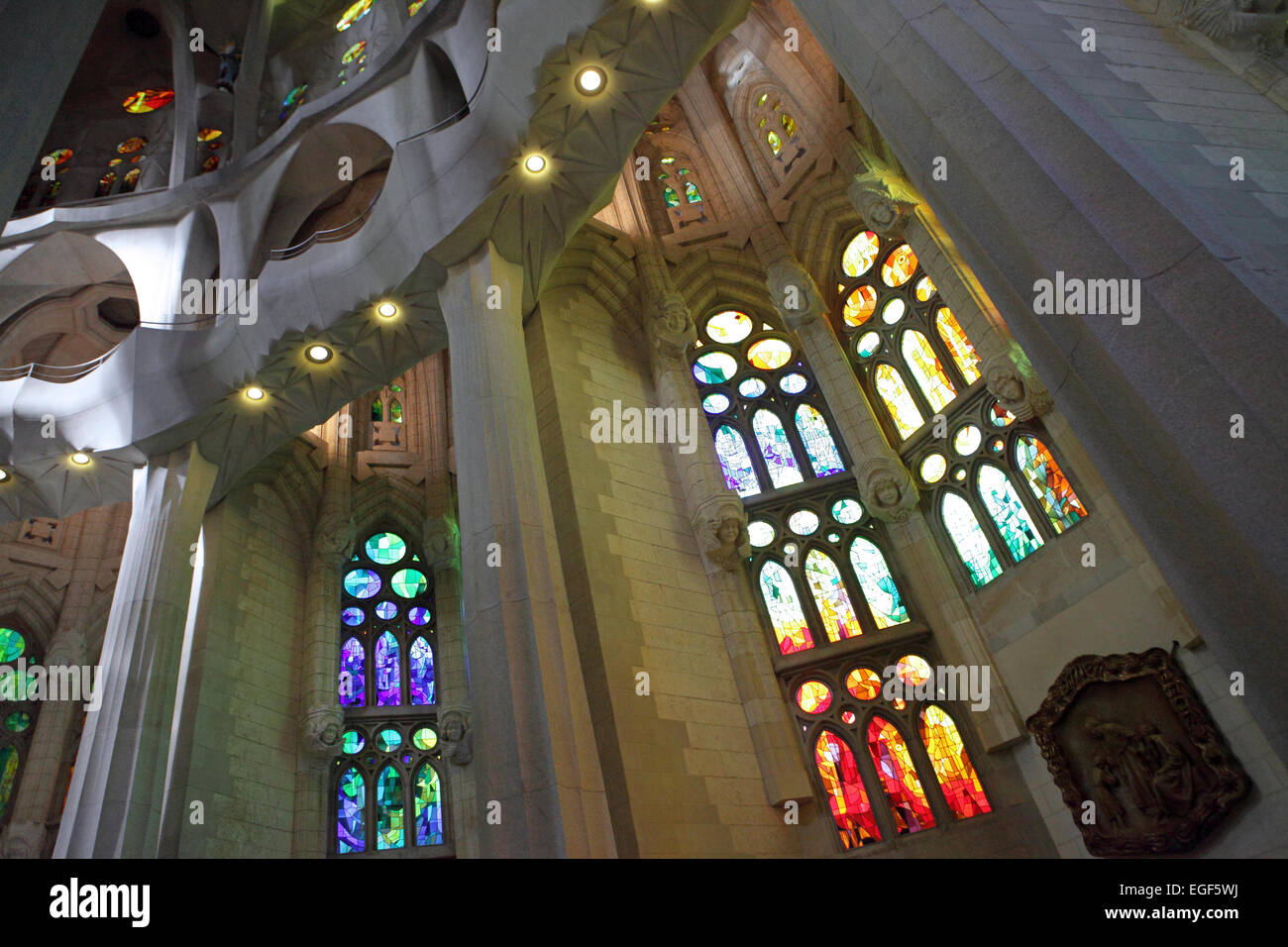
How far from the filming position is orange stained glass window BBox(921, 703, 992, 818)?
1023cm

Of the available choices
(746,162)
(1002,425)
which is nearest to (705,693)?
(1002,425)

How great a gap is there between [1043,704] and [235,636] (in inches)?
456

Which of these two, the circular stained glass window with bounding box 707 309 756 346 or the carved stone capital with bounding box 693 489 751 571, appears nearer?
the carved stone capital with bounding box 693 489 751 571

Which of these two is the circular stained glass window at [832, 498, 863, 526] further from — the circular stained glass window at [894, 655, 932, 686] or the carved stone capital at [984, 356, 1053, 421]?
the carved stone capital at [984, 356, 1053, 421]

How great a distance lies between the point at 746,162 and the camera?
15578mm

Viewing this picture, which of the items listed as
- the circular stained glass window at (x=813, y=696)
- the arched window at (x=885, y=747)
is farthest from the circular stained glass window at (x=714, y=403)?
the circular stained glass window at (x=813, y=696)

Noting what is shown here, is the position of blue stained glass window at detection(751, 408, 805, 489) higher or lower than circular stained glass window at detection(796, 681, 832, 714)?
higher

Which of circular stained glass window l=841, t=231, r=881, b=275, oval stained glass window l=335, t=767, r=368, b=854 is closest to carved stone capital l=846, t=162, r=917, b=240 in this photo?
circular stained glass window l=841, t=231, r=881, b=275

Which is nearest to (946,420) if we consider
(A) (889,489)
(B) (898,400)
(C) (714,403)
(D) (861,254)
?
(B) (898,400)

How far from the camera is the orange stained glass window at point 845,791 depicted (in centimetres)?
1034

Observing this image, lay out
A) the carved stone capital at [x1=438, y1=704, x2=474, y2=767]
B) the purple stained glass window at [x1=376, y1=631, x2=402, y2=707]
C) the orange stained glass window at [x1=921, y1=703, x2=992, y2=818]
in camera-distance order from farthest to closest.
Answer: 1. the purple stained glass window at [x1=376, y1=631, x2=402, y2=707]
2. the carved stone capital at [x1=438, y1=704, x2=474, y2=767]
3. the orange stained glass window at [x1=921, y1=703, x2=992, y2=818]

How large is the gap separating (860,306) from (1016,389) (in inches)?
166

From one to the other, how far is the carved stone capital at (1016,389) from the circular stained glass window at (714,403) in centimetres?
496
